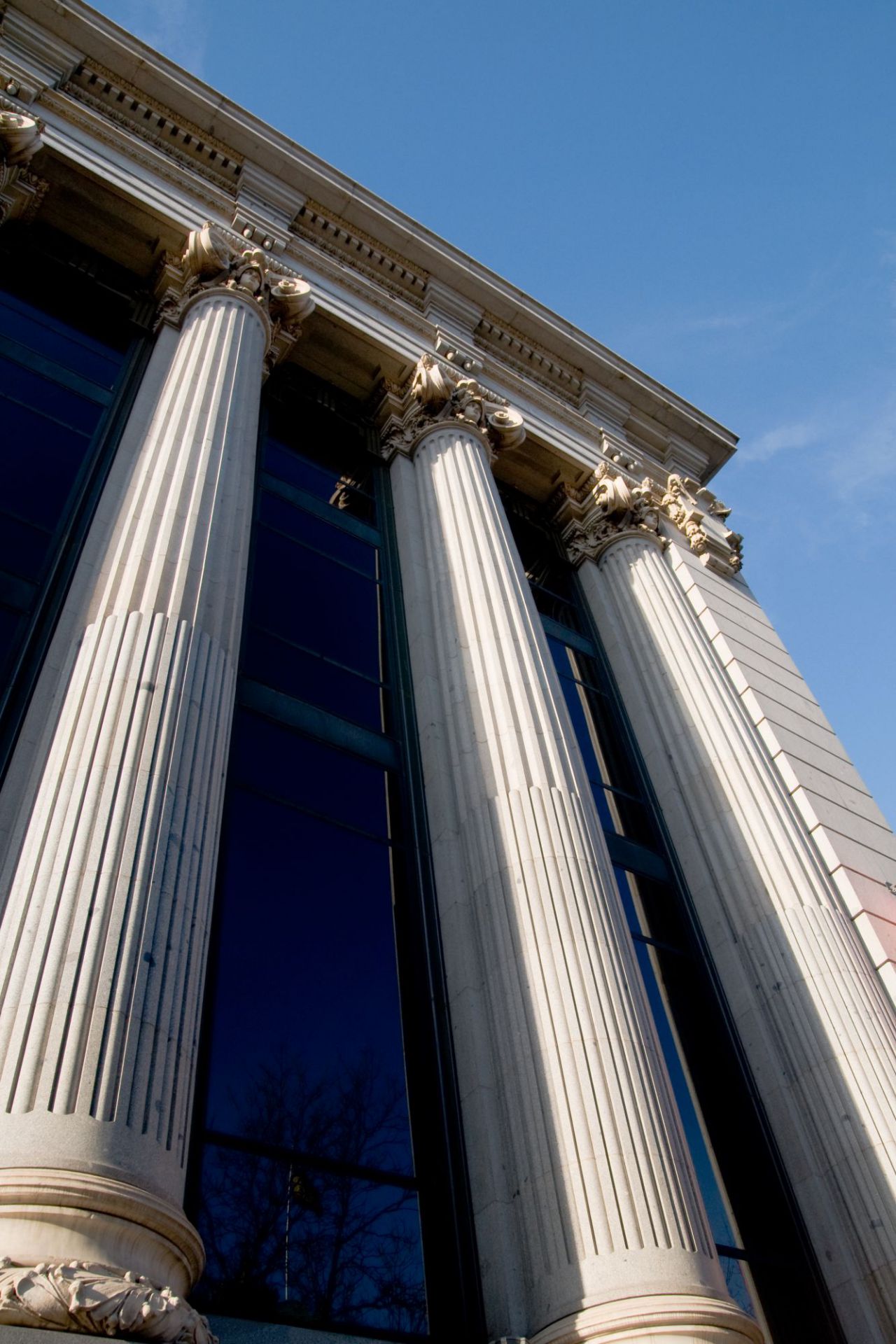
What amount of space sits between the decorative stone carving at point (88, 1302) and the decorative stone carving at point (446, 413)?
1560 cm

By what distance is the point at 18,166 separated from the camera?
17.2 meters

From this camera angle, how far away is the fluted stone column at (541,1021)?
7.66 meters

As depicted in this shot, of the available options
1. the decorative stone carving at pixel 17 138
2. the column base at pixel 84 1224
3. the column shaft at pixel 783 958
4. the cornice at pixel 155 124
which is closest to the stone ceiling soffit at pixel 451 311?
the cornice at pixel 155 124

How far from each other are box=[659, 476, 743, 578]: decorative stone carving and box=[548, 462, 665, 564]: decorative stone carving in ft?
2.36

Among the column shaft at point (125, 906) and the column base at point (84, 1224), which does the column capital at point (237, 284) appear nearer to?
the column shaft at point (125, 906)

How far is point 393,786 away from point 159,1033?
254 inches

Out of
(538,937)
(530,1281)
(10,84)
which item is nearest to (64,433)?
(10,84)

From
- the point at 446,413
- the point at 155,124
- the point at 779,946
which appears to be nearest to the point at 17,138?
the point at 155,124

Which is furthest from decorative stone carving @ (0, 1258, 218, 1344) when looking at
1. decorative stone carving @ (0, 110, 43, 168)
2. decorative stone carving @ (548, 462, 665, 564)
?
decorative stone carving @ (548, 462, 665, 564)

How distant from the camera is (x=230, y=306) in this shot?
55.7ft

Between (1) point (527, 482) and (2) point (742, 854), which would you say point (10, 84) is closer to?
(1) point (527, 482)

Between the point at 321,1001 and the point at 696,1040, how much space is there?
5.34m

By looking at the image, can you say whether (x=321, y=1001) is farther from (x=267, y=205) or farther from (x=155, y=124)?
(x=155, y=124)

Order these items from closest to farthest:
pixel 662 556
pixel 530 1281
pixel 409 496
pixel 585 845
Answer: pixel 530 1281
pixel 585 845
pixel 409 496
pixel 662 556
